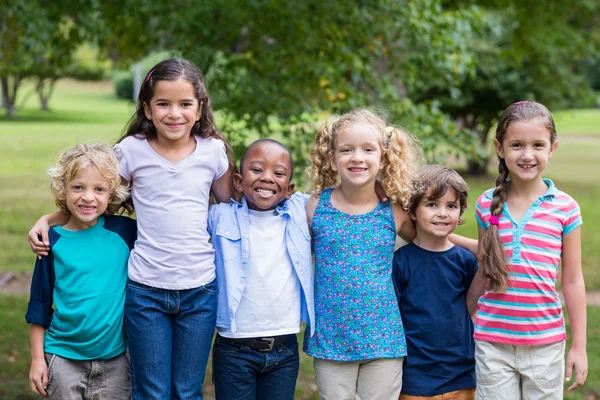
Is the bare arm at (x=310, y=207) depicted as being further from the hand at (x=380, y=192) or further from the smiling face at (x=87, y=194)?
the smiling face at (x=87, y=194)

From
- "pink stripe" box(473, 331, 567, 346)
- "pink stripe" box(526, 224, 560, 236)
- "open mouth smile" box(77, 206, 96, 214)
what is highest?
"open mouth smile" box(77, 206, 96, 214)

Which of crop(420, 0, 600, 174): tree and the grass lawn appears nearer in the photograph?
the grass lawn

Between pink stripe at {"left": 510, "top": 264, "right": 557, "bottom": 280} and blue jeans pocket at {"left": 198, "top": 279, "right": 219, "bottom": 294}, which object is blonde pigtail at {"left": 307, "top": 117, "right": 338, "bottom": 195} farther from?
pink stripe at {"left": 510, "top": 264, "right": 557, "bottom": 280}

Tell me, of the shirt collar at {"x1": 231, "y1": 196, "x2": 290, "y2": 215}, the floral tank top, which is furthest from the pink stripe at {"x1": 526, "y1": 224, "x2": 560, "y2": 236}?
the shirt collar at {"x1": 231, "y1": 196, "x2": 290, "y2": 215}

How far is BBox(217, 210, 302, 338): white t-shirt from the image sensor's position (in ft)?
10.1

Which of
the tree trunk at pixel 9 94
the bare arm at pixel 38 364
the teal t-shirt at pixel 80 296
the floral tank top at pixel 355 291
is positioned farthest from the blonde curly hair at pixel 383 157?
the tree trunk at pixel 9 94

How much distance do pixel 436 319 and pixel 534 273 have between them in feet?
1.36

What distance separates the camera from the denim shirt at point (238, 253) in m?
3.09

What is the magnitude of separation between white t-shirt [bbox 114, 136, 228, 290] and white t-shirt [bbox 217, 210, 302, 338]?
0.55ft

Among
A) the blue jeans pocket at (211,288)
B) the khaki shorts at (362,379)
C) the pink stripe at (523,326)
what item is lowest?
the khaki shorts at (362,379)

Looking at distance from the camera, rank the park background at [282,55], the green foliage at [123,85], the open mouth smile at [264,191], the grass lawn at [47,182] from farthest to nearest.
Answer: the green foliage at [123,85] → the grass lawn at [47,182] → the park background at [282,55] → the open mouth smile at [264,191]

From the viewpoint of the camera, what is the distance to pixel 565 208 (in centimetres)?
299

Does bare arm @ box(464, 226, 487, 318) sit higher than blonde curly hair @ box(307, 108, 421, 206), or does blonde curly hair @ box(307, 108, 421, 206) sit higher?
blonde curly hair @ box(307, 108, 421, 206)

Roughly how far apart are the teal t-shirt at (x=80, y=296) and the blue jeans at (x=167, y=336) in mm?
67
